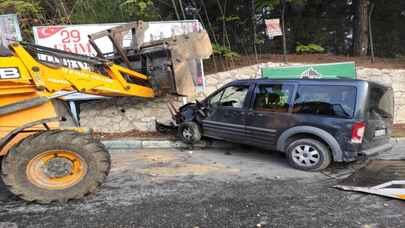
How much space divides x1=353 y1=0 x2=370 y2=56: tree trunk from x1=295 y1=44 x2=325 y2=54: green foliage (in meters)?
1.15

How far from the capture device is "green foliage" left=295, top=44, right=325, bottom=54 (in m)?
10.5

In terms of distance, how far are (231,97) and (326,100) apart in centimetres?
210

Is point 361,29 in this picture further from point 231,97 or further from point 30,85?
point 30,85

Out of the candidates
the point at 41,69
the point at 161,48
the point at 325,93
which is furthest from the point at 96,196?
the point at 325,93

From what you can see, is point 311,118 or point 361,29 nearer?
point 311,118

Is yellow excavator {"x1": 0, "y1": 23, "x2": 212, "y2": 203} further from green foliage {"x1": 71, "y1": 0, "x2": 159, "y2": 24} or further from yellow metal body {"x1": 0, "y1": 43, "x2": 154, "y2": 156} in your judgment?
green foliage {"x1": 71, "y1": 0, "x2": 159, "y2": 24}

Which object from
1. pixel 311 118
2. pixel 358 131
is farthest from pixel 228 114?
pixel 358 131

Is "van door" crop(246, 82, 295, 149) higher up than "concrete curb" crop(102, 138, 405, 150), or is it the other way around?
"van door" crop(246, 82, 295, 149)

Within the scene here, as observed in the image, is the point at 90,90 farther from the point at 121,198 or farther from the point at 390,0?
the point at 390,0

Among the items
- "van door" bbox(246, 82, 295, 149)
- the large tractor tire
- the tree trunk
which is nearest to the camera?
the large tractor tire

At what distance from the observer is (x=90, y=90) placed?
15.6 feet

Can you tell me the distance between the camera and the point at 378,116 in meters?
5.52

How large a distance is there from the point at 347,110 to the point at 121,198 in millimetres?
3988

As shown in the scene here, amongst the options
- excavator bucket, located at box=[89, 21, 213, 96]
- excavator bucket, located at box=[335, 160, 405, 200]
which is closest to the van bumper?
excavator bucket, located at box=[335, 160, 405, 200]
